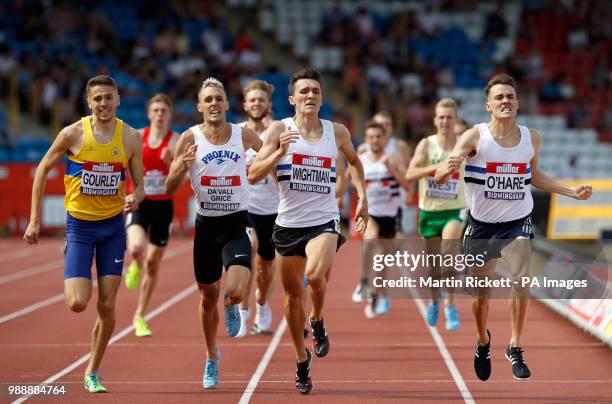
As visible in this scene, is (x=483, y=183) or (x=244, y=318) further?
(x=244, y=318)

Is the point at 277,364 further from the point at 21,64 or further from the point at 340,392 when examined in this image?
the point at 21,64

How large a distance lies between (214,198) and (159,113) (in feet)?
9.62

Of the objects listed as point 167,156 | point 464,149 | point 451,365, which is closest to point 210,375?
point 451,365

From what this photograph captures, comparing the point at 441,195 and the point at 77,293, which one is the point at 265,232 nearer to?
the point at 441,195

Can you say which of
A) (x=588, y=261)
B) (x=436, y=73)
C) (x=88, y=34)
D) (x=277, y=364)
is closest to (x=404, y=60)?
(x=436, y=73)

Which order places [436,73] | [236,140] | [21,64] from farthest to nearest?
1. [436,73]
2. [21,64]
3. [236,140]

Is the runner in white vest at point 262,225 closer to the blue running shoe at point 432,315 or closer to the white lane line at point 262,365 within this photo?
the white lane line at point 262,365

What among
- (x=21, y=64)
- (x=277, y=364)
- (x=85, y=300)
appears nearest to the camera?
(x=85, y=300)

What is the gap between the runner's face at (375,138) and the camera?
1225 centimetres

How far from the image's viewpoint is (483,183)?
8039 mm

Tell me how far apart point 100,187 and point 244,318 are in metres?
3.27

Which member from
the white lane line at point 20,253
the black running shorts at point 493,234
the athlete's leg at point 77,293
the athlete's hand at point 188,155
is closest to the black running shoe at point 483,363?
the black running shorts at point 493,234

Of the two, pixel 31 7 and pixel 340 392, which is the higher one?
pixel 31 7

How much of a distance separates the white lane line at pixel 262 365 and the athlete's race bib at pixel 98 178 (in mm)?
1790
